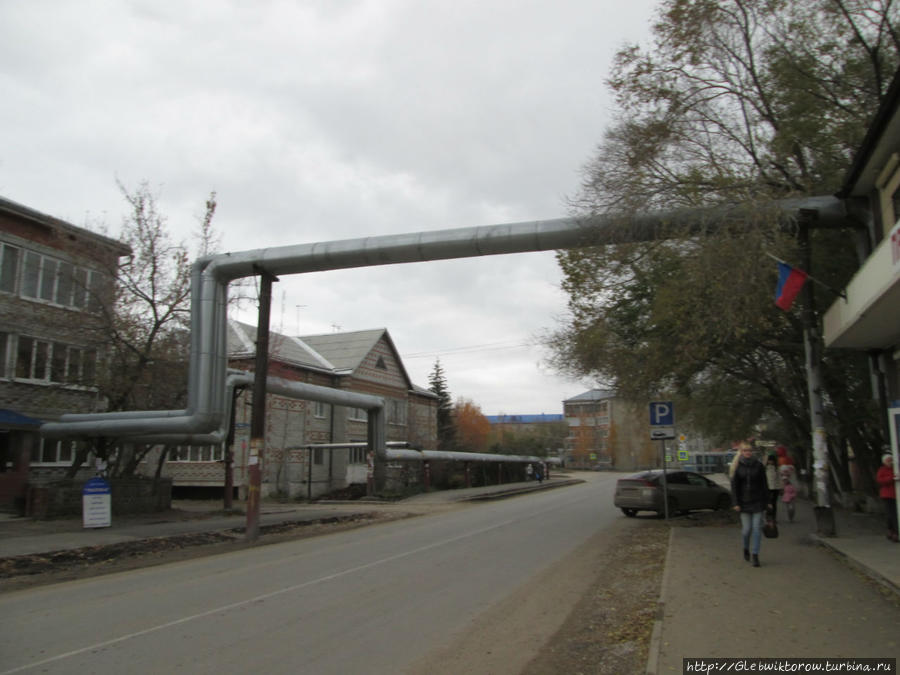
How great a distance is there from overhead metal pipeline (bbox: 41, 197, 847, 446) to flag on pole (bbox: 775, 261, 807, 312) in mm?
1186

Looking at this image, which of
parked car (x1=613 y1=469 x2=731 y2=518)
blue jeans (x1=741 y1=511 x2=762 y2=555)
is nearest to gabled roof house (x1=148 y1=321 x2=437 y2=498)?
parked car (x1=613 y1=469 x2=731 y2=518)

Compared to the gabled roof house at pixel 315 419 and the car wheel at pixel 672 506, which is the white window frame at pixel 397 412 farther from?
the car wheel at pixel 672 506

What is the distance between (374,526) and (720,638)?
14.5 metres

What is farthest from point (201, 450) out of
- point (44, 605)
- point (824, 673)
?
point (824, 673)

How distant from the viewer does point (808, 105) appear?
46.1 feet

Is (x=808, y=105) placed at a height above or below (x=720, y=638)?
above

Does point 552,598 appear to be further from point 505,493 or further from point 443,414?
point 443,414

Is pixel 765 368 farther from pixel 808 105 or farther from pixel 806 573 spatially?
pixel 806 573

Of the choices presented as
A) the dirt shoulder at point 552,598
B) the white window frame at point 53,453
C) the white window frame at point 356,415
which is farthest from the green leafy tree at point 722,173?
the white window frame at point 356,415

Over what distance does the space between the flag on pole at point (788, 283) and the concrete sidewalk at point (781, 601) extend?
4166 mm

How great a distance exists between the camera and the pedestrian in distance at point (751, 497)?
9859 millimetres

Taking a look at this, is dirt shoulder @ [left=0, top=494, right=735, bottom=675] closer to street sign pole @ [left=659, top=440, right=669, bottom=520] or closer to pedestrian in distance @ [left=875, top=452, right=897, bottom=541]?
street sign pole @ [left=659, top=440, right=669, bottom=520]

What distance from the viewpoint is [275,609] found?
7914 mm

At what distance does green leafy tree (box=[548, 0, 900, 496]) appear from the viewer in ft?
43.1
